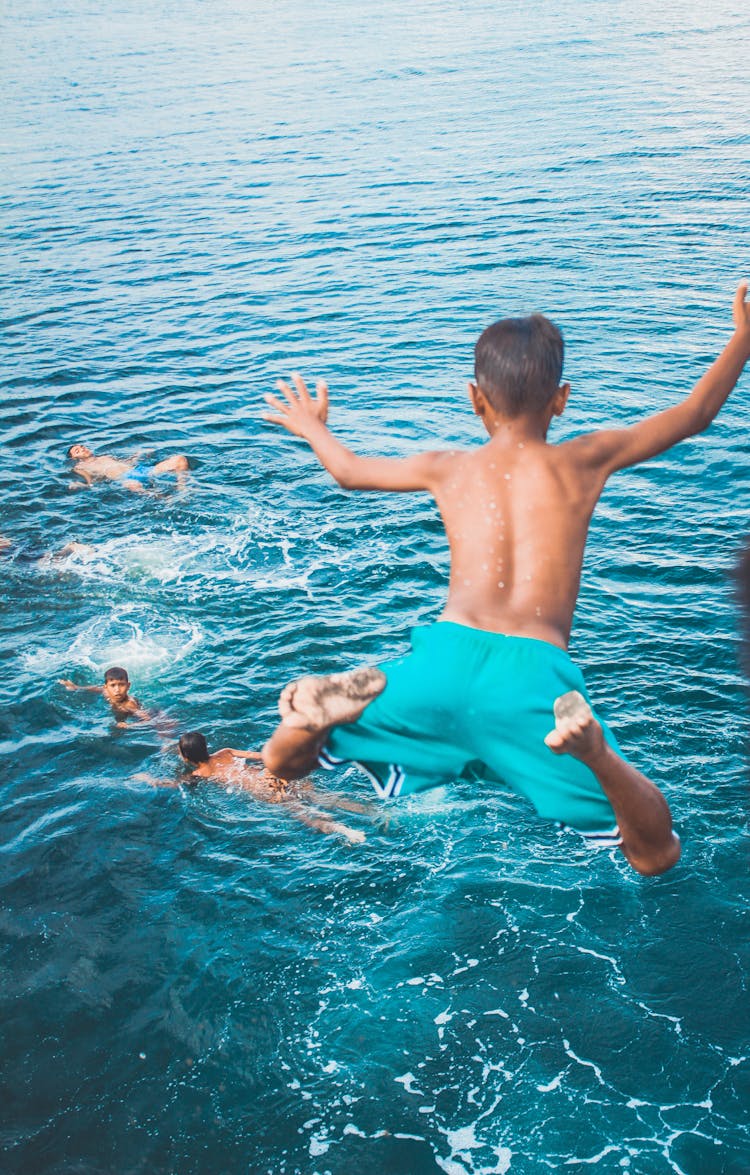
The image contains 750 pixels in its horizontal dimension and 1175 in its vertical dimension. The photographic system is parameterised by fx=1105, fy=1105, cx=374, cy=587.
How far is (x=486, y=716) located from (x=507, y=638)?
→ 0.37m

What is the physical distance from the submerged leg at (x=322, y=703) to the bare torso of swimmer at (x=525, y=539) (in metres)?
0.54

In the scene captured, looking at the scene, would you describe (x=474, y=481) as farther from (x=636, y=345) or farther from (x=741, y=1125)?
(x=636, y=345)

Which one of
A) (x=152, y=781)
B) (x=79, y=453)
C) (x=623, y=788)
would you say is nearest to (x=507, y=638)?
(x=623, y=788)

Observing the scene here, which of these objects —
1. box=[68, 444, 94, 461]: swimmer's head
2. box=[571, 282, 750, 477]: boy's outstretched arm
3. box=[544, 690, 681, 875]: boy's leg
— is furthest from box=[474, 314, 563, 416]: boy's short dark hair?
box=[68, 444, 94, 461]: swimmer's head

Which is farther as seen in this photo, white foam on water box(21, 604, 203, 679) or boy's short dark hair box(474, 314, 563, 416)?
white foam on water box(21, 604, 203, 679)

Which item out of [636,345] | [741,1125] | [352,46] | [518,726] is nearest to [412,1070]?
[741,1125]

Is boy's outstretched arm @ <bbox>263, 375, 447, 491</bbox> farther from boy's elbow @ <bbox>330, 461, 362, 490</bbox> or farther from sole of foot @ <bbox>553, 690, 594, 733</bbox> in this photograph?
sole of foot @ <bbox>553, 690, 594, 733</bbox>

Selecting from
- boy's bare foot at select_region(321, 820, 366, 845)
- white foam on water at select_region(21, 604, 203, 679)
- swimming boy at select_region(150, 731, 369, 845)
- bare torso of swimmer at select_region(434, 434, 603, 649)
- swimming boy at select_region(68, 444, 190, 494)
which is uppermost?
bare torso of swimmer at select_region(434, 434, 603, 649)

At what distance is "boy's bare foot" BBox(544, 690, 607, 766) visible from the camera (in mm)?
4395

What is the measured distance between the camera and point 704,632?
42.2 feet

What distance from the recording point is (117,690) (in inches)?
486

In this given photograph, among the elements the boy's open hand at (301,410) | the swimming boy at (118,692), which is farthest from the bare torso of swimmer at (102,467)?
the boy's open hand at (301,410)

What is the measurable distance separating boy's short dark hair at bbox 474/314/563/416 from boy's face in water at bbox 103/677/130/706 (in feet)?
26.7

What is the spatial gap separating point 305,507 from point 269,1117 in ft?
32.9
